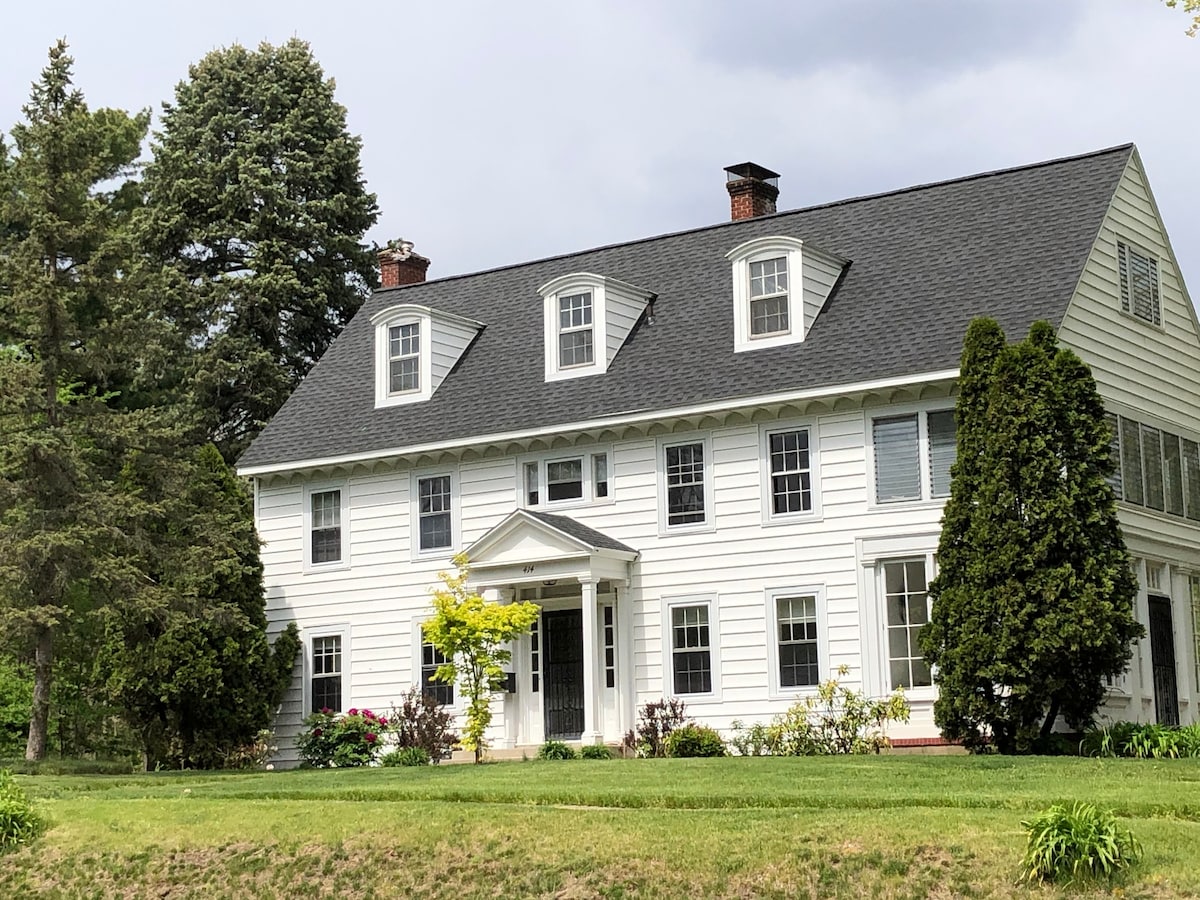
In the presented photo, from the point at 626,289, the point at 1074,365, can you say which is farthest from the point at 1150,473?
the point at 626,289

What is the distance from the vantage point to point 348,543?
2883 cm

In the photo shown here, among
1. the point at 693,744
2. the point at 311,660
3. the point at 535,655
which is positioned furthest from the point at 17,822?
the point at 311,660

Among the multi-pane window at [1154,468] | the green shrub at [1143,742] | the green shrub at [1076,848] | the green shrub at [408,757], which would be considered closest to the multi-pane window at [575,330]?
the green shrub at [408,757]

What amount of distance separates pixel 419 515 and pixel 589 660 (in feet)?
15.6

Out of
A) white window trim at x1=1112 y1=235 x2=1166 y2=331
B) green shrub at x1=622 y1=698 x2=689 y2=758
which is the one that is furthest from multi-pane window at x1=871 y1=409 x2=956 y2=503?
green shrub at x1=622 y1=698 x2=689 y2=758

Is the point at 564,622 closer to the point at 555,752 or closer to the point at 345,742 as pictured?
the point at 555,752

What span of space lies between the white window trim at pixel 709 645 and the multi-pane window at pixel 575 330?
15.3 feet

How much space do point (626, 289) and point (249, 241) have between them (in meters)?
15.5

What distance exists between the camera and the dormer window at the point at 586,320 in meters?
27.5

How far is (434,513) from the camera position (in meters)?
28.0

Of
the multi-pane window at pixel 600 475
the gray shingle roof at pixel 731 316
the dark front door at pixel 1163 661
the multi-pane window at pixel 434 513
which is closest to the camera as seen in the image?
the gray shingle roof at pixel 731 316

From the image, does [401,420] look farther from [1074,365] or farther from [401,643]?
[1074,365]

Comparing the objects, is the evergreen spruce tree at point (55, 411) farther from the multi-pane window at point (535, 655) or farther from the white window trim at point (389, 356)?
the multi-pane window at point (535, 655)

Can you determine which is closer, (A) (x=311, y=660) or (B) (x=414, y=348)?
(A) (x=311, y=660)
